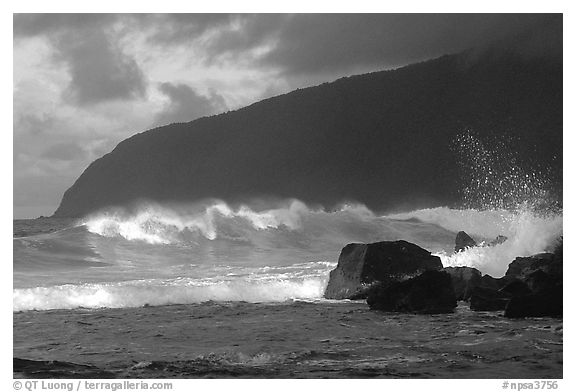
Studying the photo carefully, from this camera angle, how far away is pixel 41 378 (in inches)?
338

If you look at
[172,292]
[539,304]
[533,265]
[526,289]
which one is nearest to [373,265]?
[526,289]

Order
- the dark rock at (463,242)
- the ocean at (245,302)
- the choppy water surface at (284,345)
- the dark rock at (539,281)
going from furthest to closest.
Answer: the dark rock at (463,242)
the dark rock at (539,281)
the ocean at (245,302)
the choppy water surface at (284,345)

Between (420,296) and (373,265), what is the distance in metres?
0.99

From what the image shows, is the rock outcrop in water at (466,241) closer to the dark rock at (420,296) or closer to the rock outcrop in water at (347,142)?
the rock outcrop in water at (347,142)

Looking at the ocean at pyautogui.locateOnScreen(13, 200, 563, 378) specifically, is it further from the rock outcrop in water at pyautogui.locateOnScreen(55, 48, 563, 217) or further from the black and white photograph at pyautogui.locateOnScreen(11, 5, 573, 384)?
the rock outcrop in water at pyautogui.locateOnScreen(55, 48, 563, 217)

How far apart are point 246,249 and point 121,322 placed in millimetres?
3292

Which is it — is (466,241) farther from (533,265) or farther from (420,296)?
(420,296)

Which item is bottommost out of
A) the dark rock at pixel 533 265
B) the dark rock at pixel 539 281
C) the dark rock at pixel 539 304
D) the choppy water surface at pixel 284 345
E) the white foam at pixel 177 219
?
the choppy water surface at pixel 284 345

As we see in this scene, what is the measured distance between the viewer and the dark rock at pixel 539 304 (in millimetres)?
9695

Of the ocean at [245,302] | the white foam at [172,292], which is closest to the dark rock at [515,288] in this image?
the ocean at [245,302]

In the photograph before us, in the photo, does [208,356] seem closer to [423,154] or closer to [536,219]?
[423,154]

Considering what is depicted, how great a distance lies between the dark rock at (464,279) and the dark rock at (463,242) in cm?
38

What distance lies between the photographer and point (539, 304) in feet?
32.9

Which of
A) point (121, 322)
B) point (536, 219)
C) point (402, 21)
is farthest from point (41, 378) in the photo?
point (536, 219)
